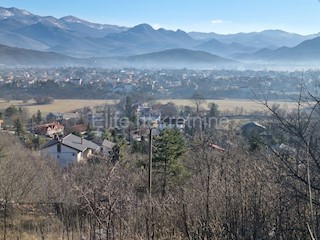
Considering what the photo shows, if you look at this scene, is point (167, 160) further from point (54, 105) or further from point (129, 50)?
point (129, 50)

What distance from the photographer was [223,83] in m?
55.8

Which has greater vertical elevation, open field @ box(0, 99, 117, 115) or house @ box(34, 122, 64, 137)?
house @ box(34, 122, 64, 137)

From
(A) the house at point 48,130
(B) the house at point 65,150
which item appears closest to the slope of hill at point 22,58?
(A) the house at point 48,130

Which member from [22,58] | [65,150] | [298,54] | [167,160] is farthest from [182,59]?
[167,160]

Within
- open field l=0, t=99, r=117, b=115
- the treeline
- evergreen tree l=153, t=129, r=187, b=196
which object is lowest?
open field l=0, t=99, r=117, b=115

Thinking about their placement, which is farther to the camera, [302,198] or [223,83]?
[223,83]

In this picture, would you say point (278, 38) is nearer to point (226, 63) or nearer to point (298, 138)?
point (226, 63)

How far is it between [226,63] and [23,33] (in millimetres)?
106758

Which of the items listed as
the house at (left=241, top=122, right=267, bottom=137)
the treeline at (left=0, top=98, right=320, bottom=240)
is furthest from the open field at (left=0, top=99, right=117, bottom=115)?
the treeline at (left=0, top=98, right=320, bottom=240)

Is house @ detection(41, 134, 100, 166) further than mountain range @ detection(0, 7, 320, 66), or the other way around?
mountain range @ detection(0, 7, 320, 66)

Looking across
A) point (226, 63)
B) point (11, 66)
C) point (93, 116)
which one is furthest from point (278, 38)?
point (93, 116)

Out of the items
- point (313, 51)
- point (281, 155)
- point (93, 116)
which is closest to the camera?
point (281, 155)

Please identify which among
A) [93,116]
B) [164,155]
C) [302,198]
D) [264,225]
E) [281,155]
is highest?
[281,155]

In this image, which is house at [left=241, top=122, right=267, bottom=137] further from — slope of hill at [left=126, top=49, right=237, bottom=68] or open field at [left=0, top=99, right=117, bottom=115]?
slope of hill at [left=126, top=49, right=237, bottom=68]
